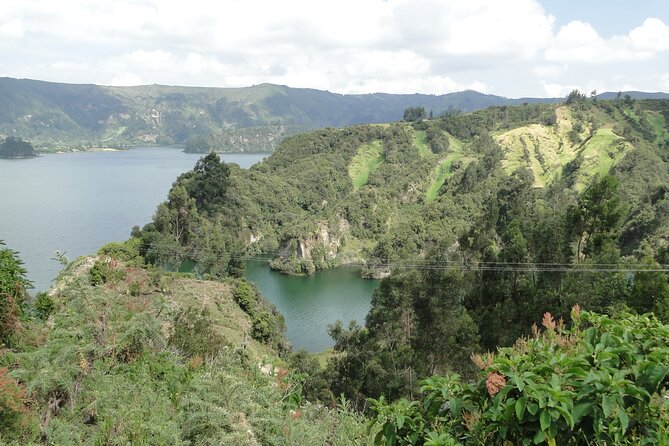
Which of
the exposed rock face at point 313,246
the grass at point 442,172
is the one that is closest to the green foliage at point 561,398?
the exposed rock face at point 313,246

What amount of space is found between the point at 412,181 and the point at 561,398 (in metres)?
82.8

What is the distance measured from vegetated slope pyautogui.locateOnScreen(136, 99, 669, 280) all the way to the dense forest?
1.68 feet

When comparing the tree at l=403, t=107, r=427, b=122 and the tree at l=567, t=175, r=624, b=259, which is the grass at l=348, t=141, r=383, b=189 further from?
the tree at l=567, t=175, r=624, b=259

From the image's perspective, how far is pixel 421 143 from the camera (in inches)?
3937

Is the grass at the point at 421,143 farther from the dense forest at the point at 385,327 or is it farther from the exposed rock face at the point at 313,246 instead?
the exposed rock face at the point at 313,246

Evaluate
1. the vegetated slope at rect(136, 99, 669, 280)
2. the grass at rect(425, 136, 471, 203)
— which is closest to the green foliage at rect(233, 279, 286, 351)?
the vegetated slope at rect(136, 99, 669, 280)

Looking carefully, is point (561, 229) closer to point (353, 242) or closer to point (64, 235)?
point (353, 242)

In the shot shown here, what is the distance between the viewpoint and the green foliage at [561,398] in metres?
2.59

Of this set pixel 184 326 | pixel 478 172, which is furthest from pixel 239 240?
pixel 184 326

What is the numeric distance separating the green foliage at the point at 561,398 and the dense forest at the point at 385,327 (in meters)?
0.01

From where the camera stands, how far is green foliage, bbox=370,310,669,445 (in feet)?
8.48

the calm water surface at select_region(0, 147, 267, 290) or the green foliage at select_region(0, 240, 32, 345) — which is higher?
the green foliage at select_region(0, 240, 32, 345)

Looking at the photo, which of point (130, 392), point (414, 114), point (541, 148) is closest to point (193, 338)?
point (130, 392)

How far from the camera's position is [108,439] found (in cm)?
436
